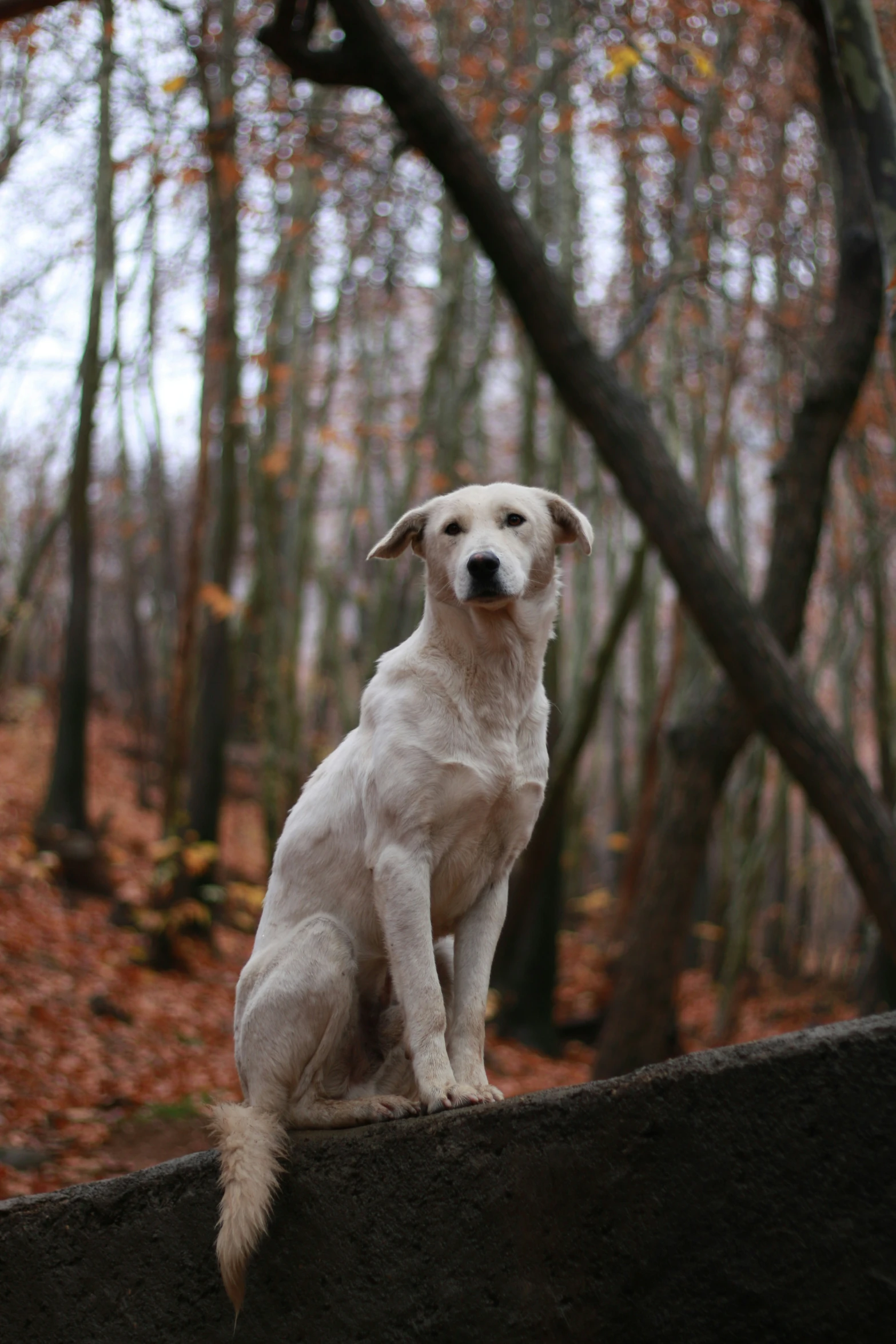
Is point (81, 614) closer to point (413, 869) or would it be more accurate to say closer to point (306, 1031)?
point (306, 1031)

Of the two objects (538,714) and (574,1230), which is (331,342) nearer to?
(538,714)

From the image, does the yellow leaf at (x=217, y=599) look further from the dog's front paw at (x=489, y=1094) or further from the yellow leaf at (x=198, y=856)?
the dog's front paw at (x=489, y=1094)

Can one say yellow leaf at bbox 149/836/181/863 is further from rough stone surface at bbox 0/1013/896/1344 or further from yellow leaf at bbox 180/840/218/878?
rough stone surface at bbox 0/1013/896/1344

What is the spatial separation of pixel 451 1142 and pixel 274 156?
25.4ft

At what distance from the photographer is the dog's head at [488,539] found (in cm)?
296

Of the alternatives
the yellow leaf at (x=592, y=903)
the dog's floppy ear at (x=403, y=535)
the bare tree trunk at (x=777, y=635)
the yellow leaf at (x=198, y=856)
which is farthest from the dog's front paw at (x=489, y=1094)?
the yellow leaf at (x=592, y=903)

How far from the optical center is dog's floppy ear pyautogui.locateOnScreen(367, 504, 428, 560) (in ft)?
10.4

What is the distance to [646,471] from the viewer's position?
5.74 meters

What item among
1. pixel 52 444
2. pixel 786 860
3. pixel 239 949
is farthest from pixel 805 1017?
pixel 52 444

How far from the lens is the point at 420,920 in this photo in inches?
114

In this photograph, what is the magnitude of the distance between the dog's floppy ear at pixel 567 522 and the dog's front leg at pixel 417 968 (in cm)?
106

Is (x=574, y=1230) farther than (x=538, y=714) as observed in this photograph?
No

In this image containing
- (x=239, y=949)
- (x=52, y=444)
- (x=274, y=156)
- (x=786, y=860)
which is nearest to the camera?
(x=274, y=156)

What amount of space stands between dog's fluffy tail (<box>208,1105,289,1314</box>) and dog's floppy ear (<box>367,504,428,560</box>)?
62.5 inches
